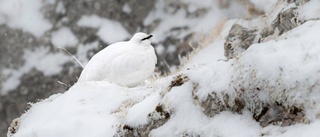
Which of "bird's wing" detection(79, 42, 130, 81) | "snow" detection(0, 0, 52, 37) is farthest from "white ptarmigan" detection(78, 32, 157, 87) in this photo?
"snow" detection(0, 0, 52, 37)

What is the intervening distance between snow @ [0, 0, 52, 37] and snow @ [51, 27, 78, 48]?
25 centimetres

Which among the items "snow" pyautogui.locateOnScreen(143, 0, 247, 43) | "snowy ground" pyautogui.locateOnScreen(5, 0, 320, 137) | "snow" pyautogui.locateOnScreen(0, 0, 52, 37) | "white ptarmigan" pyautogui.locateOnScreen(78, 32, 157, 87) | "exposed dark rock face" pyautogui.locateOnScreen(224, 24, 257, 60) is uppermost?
"snow" pyautogui.locateOnScreen(0, 0, 52, 37)

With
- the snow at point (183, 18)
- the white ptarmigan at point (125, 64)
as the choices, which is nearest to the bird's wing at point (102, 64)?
the white ptarmigan at point (125, 64)

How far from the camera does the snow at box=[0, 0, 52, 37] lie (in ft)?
40.2

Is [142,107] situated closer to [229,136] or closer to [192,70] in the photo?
→ [192,70]

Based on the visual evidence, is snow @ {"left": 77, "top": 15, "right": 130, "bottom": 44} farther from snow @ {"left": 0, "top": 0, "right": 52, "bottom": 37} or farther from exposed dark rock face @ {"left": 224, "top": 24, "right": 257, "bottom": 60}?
exposed dark rock face @ {"left": 224, "top": 24, "right": 257, "bottom": 60}

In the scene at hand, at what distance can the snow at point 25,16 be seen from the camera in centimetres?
1224

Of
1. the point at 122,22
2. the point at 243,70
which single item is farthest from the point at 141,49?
the point at 122,22

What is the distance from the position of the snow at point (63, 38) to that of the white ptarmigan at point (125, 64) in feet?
19.9

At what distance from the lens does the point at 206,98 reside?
12.9ft

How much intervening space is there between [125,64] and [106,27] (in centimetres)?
634

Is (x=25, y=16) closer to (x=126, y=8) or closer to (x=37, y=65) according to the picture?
(x=37, y=65)

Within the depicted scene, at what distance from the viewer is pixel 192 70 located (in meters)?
4.23

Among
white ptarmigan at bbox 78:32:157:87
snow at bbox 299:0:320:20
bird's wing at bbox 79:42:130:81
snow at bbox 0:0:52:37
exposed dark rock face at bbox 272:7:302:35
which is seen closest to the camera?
snow at bbox 299:0:320:20
